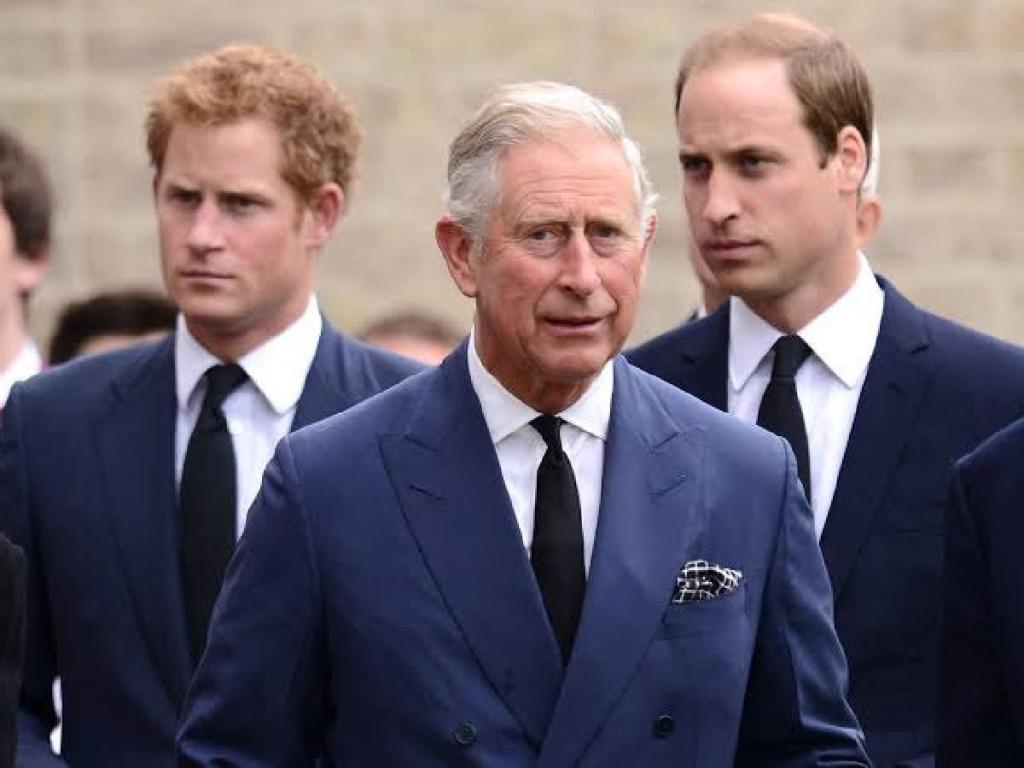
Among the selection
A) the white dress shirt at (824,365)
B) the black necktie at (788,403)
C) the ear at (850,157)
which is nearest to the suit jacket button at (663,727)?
the black necktie at (788,403)

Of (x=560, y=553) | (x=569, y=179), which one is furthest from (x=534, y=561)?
(x=569, y=179)

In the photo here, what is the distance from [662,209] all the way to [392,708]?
20.8 feet

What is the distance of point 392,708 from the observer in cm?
535

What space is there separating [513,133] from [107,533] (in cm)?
164

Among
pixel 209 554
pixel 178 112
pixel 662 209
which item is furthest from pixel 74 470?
pixel 662 209

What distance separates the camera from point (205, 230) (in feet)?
22.8

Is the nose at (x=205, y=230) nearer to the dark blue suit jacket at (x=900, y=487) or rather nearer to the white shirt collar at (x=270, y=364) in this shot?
the white shirt collar at (x=270, y=364)

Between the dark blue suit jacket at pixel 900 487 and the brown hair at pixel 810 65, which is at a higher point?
the brown hair at pixel 810 65

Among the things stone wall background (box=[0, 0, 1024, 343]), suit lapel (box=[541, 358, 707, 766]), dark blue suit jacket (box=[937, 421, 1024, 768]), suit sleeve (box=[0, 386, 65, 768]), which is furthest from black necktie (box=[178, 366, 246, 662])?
stone wall background (box=[0, 0, 1024, 343])

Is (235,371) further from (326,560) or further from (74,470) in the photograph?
(326,560)

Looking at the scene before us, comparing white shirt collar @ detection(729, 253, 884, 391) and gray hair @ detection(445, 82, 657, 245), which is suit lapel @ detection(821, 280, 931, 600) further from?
gray hair @ detection(445, 82, 657, 245)

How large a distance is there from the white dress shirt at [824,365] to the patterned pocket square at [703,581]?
126 centimetres

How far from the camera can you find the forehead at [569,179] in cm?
536

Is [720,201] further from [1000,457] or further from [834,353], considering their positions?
[1000,457]
